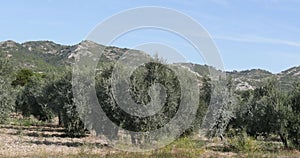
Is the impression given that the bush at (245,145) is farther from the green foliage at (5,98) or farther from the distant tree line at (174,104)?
the green foliage at (5,98)

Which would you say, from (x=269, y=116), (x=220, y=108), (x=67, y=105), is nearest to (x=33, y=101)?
(x=67, y=105)

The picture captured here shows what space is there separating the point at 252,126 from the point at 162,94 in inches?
352

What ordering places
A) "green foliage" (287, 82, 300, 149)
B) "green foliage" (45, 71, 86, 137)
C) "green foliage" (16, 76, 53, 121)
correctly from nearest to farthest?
"green foliage" (287, 82, 300, 149)
"green foliage" (45, 71, 86, 137)
"green foliage" (16, 76, 53, 121)

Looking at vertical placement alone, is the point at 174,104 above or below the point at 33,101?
below

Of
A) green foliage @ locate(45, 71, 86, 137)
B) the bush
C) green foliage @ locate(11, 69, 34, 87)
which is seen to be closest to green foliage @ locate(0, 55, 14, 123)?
green foliage @ locate(45, 71, 86, 137)

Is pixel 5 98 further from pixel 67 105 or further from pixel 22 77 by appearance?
pixel 22 77

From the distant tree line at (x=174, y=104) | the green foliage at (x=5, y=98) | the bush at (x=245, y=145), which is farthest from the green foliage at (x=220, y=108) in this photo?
the green foliage at (x=5, y=98)

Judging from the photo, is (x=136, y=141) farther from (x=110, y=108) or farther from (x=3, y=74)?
(x=3, y=74)

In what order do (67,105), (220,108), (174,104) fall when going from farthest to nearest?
(220,108)
(67,105)
(174,104)

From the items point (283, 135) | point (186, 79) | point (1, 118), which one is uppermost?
point (186, 79)

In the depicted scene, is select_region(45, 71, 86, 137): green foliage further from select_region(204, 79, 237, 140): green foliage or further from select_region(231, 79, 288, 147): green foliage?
select_region(231, 79, 288, 147): green foliage

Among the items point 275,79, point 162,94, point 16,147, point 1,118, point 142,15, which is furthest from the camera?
point 275,79

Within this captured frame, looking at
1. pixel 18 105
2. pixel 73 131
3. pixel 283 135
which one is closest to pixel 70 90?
pixel 73 131

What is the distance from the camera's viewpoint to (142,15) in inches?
694
